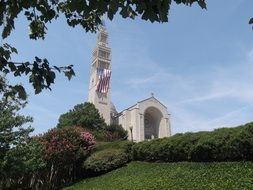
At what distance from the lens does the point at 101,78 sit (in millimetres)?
63969

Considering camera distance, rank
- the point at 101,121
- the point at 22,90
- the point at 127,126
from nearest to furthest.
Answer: the point at 22,90 < the point at 101,121 < the point at 127,126

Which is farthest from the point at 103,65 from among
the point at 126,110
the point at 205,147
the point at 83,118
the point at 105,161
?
the point at 205,147

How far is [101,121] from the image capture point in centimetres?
5819

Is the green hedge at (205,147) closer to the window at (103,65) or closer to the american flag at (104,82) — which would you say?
the american flag at (104,82)

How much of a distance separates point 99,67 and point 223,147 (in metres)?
55.3

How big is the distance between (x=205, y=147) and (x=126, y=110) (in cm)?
4898

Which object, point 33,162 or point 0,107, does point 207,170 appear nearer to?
point 33,162

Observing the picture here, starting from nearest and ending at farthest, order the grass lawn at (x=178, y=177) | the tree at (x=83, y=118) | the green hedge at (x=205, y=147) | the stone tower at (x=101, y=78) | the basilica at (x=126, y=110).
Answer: the grass lawn at (x=178, y=177), the green hedge at (x=205, y=147), the tree at (x=83, y=118), the stone tower at (x=101, y=78), the basilica at (x=126, y=110)

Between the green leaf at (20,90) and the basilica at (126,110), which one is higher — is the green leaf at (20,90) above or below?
below

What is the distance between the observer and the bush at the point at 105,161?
23.3 m

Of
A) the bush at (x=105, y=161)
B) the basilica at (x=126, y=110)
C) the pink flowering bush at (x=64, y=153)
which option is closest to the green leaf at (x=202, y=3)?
the bush at (x=105, y=161)

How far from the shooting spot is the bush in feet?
76.4

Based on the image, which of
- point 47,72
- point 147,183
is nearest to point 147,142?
point 147,183

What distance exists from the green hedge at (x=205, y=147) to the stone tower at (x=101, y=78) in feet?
134
